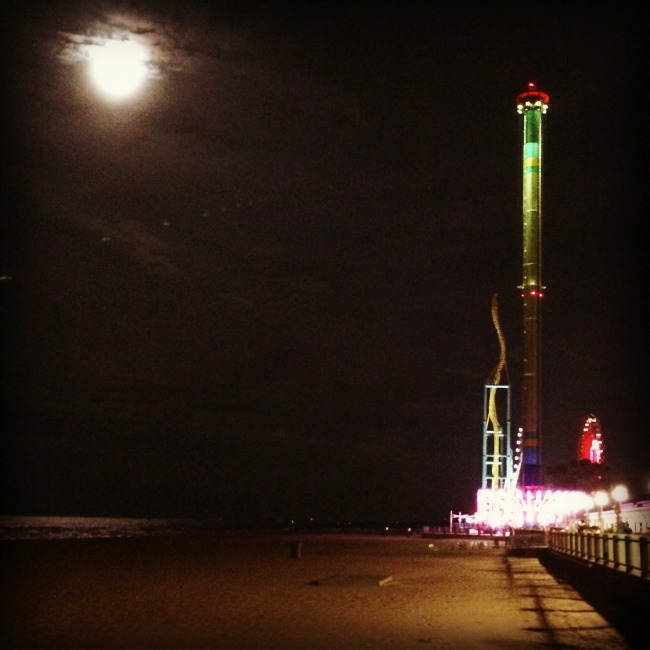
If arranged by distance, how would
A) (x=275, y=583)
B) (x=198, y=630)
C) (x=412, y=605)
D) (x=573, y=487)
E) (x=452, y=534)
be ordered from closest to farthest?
(x=198, y=630) → (x=412, y=605) → (x=275, y=583) → (x=452, y=534) → (x=573, y=487)

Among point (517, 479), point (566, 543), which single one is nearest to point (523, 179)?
point (517, 479)

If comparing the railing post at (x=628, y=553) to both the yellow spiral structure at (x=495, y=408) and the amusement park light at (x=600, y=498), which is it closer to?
the amusement park light at (x=600, y=498)

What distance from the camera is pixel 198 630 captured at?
16.8 meters

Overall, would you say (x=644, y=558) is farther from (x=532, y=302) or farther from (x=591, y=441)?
(x=532, y=302)

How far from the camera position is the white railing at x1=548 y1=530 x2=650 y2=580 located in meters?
17.8

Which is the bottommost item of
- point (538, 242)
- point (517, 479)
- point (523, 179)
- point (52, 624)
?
point (52, 624)

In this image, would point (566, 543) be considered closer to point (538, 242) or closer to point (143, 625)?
point (143, 625)

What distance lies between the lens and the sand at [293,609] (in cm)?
1533

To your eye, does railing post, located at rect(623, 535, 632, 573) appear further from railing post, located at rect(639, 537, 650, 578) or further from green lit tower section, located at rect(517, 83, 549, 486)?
green lit tower section, located at rect(517, 83, 549, 486)

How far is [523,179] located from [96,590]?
7584cm

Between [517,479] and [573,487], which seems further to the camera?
[573,487]

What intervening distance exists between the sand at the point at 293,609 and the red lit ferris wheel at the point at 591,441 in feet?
151

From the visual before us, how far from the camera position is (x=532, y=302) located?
92188 millimetres

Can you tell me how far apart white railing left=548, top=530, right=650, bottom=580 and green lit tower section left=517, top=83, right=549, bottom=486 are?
199 ft
